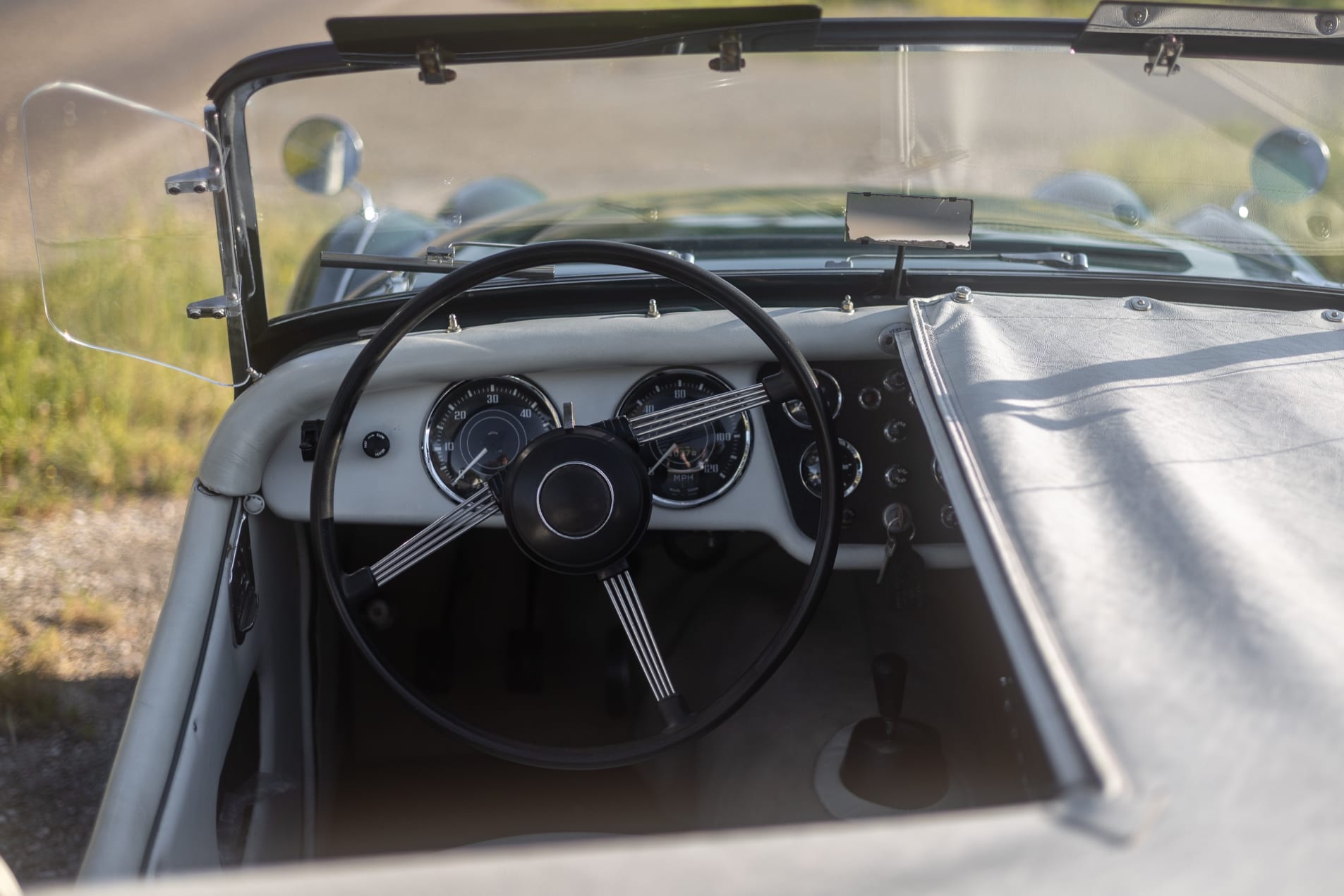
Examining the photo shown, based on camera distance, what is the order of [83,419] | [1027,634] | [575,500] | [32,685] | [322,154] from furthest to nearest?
1. [83,419]
2. [32,685]
3. [322,154]
4. [575,500]
5. [1027,634]

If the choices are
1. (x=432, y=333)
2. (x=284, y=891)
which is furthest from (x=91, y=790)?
(x=284, y=891)

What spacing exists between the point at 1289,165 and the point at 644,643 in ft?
5.19

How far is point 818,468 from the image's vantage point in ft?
6.66

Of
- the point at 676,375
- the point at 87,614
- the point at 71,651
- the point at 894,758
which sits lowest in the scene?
the point at 71,651

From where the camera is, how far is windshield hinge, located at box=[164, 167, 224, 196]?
197 centimetres

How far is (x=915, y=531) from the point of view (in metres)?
2.02

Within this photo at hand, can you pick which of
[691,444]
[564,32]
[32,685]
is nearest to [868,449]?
[691,444]

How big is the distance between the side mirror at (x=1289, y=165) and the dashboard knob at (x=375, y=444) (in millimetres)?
1764

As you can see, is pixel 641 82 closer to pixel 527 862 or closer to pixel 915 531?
pixel 915 531

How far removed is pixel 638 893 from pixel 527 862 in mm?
85

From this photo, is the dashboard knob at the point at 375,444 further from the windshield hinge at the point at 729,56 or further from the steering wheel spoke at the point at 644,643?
the windshield hinge at the point at 729,56

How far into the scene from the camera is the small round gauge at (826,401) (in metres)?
2.03

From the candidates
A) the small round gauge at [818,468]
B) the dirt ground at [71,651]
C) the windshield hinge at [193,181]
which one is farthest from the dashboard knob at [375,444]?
the dirt ground at [71,651]

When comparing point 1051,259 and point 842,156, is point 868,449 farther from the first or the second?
point 842,156
